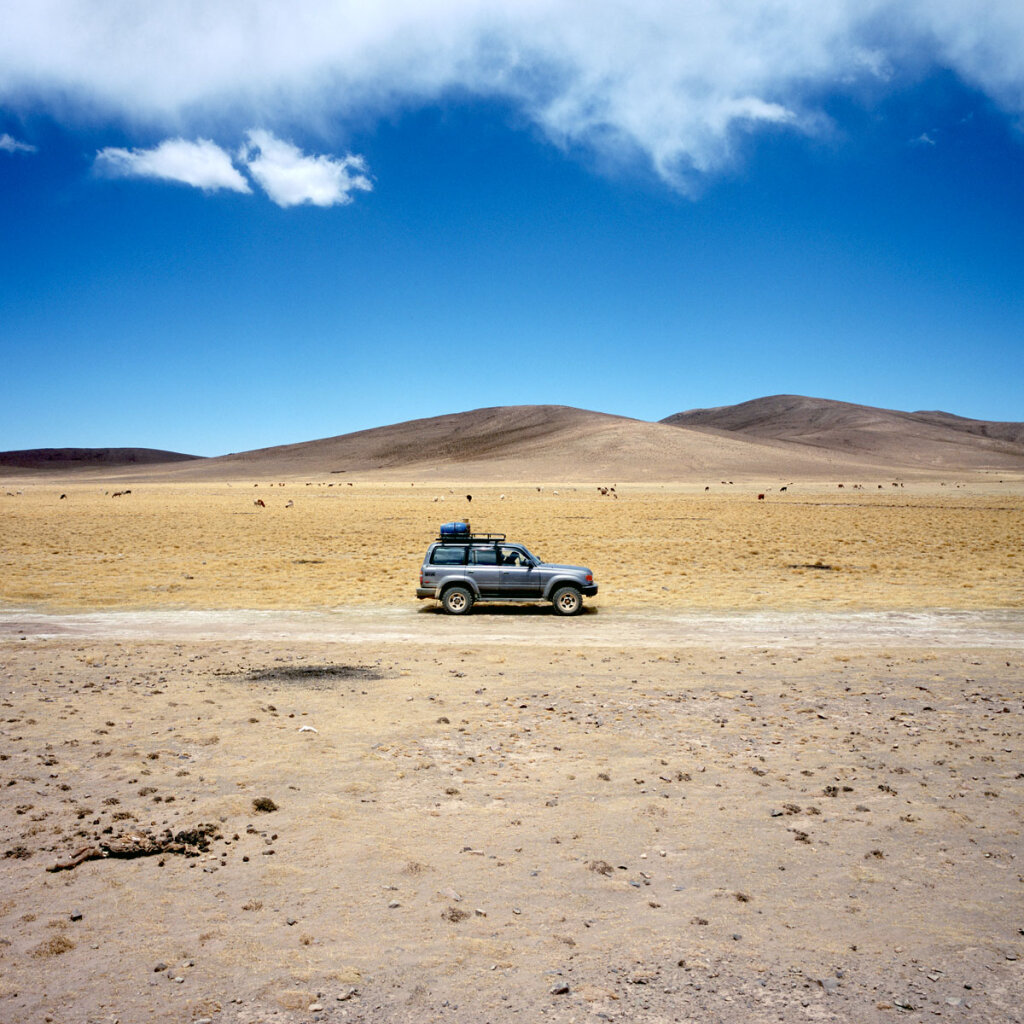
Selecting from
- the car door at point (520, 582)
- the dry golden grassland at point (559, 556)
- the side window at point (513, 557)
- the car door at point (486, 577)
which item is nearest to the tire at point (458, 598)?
the car door at point (486, 577)

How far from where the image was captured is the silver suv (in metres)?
18.1

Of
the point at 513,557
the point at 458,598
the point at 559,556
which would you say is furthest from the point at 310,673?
the point at 559,556

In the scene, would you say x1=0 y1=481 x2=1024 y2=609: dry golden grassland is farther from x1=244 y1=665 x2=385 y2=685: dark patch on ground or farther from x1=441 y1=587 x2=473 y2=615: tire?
x1=244 y1=665 x2=385 y2=685: dark patch on ground

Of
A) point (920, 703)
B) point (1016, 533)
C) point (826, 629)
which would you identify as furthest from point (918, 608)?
point (1016, 533)

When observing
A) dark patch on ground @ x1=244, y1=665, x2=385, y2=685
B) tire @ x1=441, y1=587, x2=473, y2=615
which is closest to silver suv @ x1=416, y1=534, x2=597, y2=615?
tire @ x1=441, y1=587, x2=473, y2=615

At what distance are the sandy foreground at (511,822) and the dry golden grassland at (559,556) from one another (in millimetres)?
4223

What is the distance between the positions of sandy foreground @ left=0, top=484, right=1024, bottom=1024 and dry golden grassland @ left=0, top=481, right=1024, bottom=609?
4.22 m

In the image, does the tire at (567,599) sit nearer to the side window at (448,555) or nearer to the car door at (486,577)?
the car door at (486,577)

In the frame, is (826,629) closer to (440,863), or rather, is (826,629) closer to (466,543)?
(466,543)

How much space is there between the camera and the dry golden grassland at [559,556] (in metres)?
20.6

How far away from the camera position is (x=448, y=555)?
18.5 meters

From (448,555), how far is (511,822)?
1178 cm

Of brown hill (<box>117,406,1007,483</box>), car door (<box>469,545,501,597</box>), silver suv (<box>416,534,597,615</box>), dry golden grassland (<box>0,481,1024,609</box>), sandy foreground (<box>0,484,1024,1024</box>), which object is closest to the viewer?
sandy foreground (<box>0,484,1024,1024</box>)

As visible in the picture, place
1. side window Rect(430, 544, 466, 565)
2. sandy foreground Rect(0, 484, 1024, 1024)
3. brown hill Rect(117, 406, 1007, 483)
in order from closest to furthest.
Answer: sandy foreground Rect(0, 484, 1024, 1024) < side window Rect(430, 544, 466, 565) < brown hill Rect(117, 406, 1007, 483)
